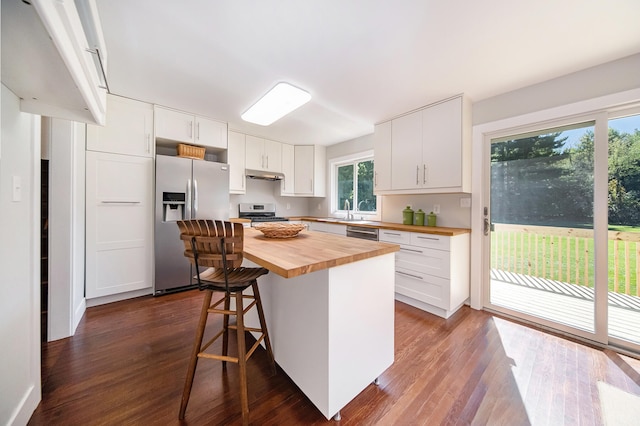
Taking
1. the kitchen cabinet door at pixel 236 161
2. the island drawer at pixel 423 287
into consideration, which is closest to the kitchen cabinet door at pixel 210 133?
the kitchen cabinet door at pixel 236 161

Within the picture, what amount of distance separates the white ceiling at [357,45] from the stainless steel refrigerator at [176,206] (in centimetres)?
84

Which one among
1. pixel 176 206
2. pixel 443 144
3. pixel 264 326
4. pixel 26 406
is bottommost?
pixel 26 406

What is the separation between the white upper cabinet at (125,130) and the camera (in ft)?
8.05

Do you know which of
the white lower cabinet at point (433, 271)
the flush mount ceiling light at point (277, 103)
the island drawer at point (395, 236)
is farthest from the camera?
the island drawer at point (395, 236)

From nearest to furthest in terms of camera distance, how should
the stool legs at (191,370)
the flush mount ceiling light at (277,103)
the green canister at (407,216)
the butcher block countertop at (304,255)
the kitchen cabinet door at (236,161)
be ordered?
the butcher block countertop at (304,255) < the stool legs at (191,370) < the flush mount ceiling light at (277,103) < the green canister at (407,216) < the kitchen cabinet door at (236,161)

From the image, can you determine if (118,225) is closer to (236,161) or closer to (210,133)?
(210,133)

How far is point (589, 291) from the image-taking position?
2.07 metres

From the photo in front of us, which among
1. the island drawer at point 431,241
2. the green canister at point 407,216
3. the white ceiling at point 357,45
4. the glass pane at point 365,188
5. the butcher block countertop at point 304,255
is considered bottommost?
the island drawer at point 431,241

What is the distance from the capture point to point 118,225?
2.57 m

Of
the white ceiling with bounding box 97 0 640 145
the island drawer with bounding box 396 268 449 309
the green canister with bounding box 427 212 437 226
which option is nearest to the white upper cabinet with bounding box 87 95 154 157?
the white ceiling with bounding box 97 0 640 145

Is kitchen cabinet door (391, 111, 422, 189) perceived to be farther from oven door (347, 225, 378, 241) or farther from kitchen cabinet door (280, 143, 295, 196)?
kitchen cabinet door (280, 143, 295, 196)

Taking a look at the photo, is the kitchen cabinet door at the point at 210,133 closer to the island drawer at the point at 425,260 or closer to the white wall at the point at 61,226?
the white wall at the point at 61,226

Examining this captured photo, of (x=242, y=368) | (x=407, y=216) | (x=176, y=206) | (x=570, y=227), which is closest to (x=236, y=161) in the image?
(x=176, y=206)

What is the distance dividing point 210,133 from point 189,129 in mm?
268
